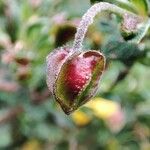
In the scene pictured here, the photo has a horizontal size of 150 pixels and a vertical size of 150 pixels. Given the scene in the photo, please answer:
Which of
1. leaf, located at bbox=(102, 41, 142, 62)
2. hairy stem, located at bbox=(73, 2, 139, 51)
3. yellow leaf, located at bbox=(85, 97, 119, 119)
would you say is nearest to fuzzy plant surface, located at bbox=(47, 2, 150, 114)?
hairy stem, located at bbox=(73, 2, 139, 51)

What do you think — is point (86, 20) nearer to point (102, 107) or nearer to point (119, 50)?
point (119, 50)

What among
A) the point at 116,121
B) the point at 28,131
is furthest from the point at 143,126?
the point at 28,131

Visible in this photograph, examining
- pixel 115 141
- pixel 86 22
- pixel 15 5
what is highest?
pixel 86 22

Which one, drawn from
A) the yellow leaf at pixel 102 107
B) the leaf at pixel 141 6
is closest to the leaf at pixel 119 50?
the leaf at pixel 141 6

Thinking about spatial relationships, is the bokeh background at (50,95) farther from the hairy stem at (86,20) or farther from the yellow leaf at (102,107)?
the hairy stem at (86,20)

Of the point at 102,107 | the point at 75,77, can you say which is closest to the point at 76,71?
the point at 75,77

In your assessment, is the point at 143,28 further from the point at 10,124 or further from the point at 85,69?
the point at 10,124

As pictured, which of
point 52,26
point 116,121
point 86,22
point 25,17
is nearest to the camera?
point 86,22
